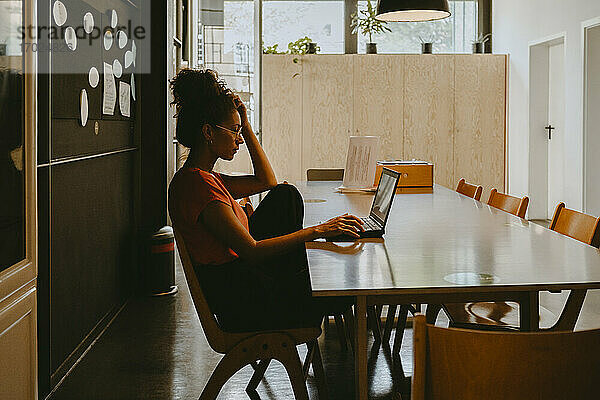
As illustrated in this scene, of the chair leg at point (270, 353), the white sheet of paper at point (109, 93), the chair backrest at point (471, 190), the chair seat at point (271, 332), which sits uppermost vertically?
the white sheet of paper at point (109, 93)

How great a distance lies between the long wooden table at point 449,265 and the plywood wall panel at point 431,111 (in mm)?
6149

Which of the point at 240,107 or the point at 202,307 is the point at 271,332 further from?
the point at 240,107

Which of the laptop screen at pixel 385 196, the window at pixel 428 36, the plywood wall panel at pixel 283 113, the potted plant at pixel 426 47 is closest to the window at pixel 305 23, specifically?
the window at pixel 428 36

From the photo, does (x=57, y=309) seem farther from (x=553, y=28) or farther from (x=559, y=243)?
(x=553, y=28)

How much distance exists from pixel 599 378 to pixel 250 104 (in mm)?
6110

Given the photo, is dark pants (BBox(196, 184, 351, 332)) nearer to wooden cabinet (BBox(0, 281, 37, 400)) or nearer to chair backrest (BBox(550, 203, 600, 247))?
wooden cabinet (BBox(0, 281, 37, 400))

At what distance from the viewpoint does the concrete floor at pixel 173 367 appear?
10.2ft

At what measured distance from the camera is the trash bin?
4.89 metres

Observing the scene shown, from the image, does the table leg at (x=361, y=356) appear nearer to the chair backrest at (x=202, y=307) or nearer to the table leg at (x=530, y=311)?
the chair backrest at (x=202, y=307)

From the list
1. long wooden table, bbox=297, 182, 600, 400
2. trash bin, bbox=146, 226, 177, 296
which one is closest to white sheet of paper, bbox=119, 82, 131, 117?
trash bin, bbox=146, 226, 177, 296

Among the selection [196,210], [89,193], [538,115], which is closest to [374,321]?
[196,210]

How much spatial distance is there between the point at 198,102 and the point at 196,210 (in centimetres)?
43

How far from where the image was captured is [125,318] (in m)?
4.39

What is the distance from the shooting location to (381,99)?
9133 mm
